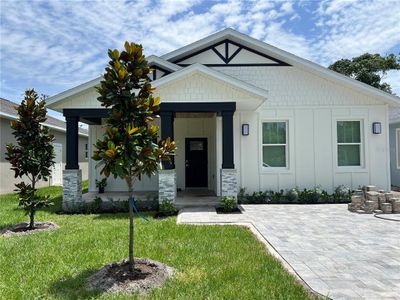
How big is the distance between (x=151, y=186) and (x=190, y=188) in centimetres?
168

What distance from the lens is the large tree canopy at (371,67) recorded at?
91.7 ft

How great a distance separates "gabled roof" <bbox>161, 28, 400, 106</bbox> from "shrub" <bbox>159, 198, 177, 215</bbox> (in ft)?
18.4

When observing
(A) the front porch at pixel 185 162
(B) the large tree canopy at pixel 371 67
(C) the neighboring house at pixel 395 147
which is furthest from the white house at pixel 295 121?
(B) the large tree canopy at pixel 371 67

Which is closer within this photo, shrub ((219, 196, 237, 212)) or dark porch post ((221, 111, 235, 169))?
shrub ((219, 196, 237, 212))

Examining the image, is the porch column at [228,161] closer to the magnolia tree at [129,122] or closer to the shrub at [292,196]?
the shrub at [292,196]

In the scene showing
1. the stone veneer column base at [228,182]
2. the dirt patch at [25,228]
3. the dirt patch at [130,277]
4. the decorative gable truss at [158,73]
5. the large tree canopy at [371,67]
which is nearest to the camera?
the dirt patch at [130,277]

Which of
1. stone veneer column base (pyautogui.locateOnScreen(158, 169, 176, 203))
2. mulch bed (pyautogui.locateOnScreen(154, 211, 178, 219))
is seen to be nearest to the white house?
stone veneer column base (pyautogui.locateOnScreen(158, 169, 176, 203))

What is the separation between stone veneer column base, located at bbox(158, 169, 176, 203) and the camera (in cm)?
974

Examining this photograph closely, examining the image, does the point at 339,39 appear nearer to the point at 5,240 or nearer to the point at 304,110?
the point at 304,110

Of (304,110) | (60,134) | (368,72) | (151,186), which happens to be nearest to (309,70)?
(304,110)

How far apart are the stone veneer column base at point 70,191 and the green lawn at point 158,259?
2.08 meters

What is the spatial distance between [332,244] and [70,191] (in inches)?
305

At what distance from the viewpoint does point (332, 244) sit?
6277 mm

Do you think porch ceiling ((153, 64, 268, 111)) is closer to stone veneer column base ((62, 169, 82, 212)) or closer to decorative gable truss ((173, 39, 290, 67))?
decorative gable truss ((173, 39, 290, 67))
